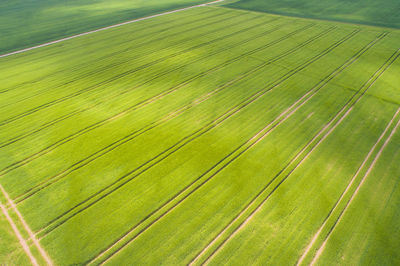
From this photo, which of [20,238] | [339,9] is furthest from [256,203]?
[339,9]

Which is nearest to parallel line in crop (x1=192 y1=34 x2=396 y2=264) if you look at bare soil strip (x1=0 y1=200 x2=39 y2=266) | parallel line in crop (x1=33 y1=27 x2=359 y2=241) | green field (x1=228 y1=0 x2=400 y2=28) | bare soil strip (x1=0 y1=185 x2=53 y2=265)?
parallel line in crop (x1=33 y1=27 x2=359 y2=241)

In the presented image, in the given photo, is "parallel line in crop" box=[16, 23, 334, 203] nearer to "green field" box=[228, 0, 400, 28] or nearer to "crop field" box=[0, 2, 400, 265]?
"crop field" box=[0, 2, 400, 265]

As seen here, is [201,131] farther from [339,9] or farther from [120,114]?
[339,9]

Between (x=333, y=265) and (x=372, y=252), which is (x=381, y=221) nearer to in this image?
(x=372, y=252)

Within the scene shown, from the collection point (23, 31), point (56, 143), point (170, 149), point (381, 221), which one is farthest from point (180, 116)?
point (23, 31)

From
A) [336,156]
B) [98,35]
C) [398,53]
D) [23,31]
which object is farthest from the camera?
[23,31]

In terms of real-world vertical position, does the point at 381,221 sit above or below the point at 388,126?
below
